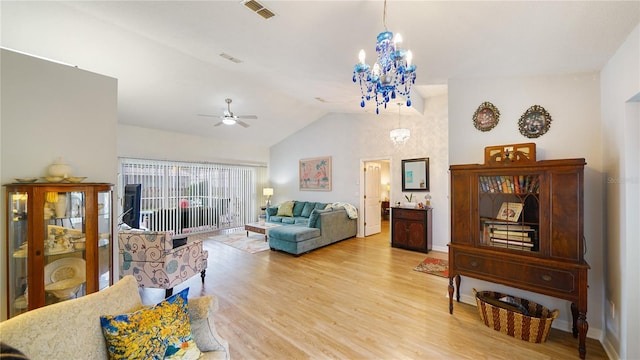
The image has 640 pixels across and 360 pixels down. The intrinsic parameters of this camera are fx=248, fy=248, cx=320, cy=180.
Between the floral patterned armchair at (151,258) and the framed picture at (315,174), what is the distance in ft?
14.1

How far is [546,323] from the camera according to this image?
209cm

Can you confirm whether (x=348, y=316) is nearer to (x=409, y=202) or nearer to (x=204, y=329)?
(x=204, y=329)

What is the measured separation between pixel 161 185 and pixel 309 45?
5419 mm

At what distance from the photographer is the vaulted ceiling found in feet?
5.52

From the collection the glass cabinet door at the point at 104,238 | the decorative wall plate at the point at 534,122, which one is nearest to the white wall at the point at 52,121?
A: the glass cabinet door at the point at 104,238

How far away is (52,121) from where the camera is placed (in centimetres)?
212

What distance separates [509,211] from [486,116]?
3.38 feet

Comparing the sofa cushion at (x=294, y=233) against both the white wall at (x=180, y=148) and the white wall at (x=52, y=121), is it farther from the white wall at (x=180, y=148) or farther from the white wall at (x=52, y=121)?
the white wall at (x=180, y=148)

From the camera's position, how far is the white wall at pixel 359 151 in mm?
4977

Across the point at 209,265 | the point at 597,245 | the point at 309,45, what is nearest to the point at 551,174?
the point at 597,245

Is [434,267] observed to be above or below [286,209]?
below

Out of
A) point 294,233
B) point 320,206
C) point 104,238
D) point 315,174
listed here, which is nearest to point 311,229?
point 294,233

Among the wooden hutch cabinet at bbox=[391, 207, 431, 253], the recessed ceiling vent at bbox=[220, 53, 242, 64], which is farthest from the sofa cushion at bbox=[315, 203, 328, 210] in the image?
the recessed ceiling vent at bbox=[220, 53, 242, 64]

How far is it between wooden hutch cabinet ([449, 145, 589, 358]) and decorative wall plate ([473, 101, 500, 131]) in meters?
0.42
